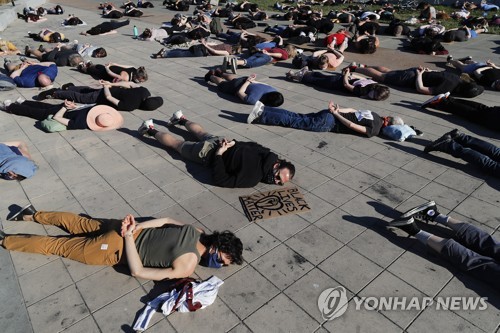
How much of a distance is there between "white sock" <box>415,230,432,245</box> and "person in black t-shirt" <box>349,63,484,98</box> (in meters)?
5.71

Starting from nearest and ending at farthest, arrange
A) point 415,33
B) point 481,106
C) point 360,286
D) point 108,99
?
point 360,286
point 481,106
point 108,99
point 415,33

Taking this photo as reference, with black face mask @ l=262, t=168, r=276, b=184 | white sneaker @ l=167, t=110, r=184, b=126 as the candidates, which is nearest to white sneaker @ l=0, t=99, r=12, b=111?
white sneaker @ l=167, t=110, r=184, b=126

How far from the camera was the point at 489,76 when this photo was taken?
964cm

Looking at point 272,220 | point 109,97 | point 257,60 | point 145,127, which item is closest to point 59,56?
point 109,97

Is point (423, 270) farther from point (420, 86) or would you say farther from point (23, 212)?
point (420, 86)

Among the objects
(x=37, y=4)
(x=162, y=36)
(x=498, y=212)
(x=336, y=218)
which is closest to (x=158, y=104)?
(x=336, y=218)

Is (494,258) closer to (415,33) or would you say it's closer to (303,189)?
(303,189)

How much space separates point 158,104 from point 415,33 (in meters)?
12.2

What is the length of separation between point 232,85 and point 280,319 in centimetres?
666

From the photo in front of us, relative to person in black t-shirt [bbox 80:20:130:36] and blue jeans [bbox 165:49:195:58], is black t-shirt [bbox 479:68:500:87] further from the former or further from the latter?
person in black t-shirt [bbox 80:20:130:36]

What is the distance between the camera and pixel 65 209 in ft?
17.6

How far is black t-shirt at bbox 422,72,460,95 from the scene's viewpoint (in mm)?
8895

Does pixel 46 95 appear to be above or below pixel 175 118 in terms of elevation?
below

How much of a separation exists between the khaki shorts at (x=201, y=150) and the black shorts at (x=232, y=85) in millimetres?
2985
